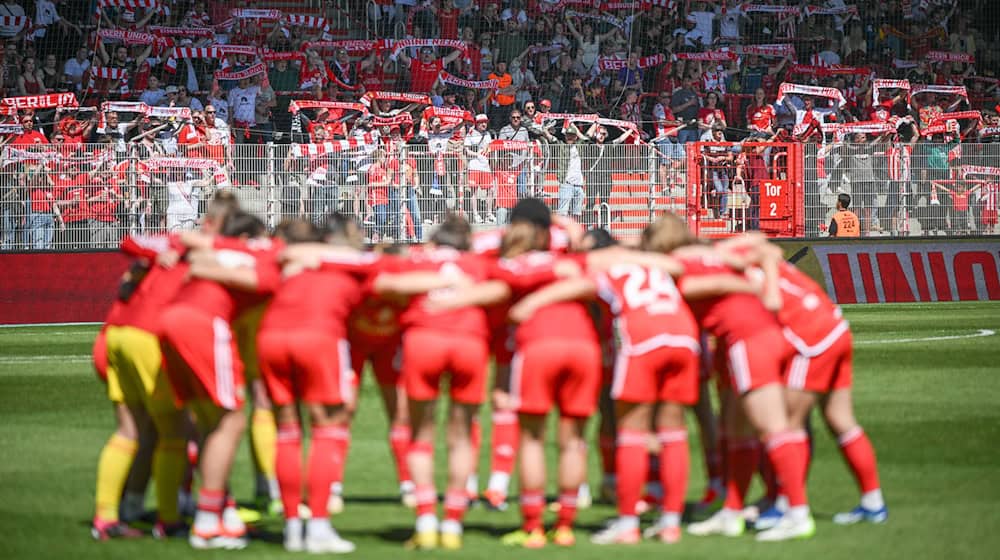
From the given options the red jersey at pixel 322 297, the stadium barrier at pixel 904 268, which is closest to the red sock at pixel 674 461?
the red jersey at pixel 322 297

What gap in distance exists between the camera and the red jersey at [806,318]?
8453 mm

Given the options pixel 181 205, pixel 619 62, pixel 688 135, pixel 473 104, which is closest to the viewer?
pixel 181 205

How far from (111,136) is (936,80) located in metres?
20.1

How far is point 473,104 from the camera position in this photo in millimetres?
30062

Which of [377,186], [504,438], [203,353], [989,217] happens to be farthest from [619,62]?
[203,353]

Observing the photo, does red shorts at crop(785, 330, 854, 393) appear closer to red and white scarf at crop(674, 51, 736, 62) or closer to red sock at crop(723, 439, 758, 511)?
red sock at crop(723, 439, 758, 511)

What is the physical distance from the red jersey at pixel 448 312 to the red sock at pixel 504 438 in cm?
121

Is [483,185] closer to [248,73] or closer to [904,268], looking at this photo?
[248,73]

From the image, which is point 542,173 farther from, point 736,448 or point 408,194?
point 736,448

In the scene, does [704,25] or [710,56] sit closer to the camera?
[710,56]

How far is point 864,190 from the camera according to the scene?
83.7 ft

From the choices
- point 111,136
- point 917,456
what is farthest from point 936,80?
point 917,456

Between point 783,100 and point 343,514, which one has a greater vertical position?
point 783,100

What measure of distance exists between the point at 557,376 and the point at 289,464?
1.55 meters
